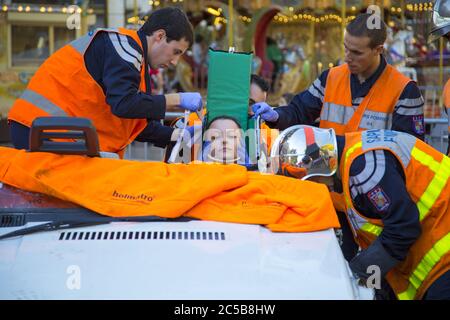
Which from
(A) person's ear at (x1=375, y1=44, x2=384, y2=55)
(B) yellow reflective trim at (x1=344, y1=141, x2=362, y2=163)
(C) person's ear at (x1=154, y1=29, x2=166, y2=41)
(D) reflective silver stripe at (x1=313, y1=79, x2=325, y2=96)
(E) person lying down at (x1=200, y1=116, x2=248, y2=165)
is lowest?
(E) person lying down at (x1=200, y1=116, x2=248, y2=165)

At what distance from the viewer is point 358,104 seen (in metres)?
4.23

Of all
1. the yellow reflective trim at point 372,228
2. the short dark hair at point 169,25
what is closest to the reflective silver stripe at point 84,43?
the short dark hair at point 169,25

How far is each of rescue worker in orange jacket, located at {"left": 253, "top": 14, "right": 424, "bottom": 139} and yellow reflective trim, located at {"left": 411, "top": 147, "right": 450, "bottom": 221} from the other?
116 centimetres

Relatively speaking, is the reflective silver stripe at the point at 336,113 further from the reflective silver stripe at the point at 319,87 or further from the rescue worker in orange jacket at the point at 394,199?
the rescue worker in orange jacket at the point at 394,199

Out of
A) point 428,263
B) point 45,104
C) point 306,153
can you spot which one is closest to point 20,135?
point 45,104

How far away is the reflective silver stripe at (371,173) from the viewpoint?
284 cm

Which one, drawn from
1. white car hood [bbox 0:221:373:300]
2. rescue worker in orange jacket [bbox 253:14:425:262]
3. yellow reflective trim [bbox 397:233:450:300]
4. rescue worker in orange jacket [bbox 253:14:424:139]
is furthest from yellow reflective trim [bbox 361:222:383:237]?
rescue worker in orange jacket [bbox 253:14:424:139]

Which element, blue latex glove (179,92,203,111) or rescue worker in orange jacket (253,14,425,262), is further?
rescue worker in orange jacket (253,14,425,262)

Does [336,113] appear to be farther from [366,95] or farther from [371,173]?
[371,173]

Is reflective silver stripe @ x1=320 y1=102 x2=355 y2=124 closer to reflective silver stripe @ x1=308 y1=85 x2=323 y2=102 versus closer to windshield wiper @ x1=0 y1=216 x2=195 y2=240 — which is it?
reflective silver stripe @ x1=308 y1=85 x2=323 y2=102

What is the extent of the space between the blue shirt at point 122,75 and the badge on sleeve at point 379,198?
1.17 meters

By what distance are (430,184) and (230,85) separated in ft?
4.96

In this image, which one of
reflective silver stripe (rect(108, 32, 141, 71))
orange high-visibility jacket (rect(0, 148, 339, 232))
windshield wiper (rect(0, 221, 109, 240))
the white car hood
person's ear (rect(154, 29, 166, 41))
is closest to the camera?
the white car hood

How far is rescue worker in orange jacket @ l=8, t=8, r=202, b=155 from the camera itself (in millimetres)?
3477
